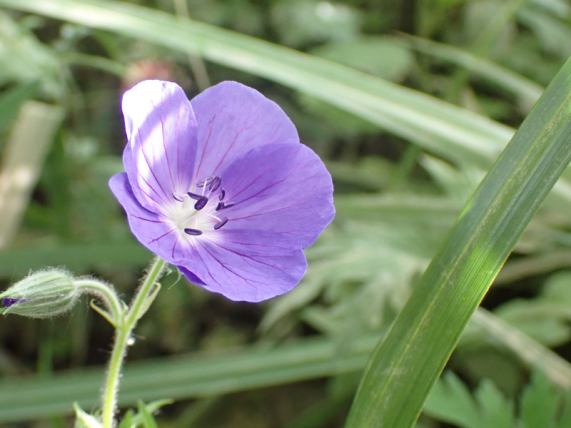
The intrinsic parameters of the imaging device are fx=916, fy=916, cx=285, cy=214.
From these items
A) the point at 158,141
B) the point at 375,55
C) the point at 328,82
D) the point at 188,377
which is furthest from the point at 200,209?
the point at 375,55

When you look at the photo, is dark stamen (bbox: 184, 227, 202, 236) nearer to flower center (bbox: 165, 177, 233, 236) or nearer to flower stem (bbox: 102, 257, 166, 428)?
flower center (bbox: 165, 177, 233, 236)

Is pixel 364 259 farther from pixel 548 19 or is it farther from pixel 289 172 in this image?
pixel 548 19

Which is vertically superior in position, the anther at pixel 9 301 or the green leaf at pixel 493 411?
the anther at pixel 9 301

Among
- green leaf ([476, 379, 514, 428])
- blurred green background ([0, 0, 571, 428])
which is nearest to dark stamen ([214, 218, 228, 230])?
blurred green background ([0, 0, 571, 428])

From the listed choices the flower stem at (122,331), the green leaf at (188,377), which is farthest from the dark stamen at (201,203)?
the green leaf at (188,377)

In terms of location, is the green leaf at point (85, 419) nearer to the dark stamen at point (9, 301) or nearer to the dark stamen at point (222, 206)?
the dark stamen at point (9, 301)

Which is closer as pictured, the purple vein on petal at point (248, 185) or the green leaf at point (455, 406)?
the purple vein on petal at point (248, 185)

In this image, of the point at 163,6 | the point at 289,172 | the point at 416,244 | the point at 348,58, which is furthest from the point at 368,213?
the point at 163,6
